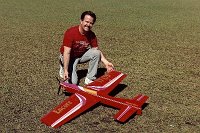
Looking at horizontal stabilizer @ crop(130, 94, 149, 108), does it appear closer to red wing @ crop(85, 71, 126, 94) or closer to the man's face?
red wing @ crop(85, 71, 126, 94)

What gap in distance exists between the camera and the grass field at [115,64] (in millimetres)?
8359

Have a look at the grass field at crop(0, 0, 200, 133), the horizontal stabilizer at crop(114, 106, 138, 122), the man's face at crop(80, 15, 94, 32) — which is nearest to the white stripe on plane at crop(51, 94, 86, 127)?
the grass field at crop(0, 0, 200, 133)

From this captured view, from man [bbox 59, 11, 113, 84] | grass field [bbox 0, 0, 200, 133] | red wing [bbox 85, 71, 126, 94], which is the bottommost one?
grass field [bbox 0, 0, 200, 133]

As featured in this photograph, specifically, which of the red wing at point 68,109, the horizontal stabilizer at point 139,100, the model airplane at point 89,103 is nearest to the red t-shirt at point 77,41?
the model airplane at point 89,103

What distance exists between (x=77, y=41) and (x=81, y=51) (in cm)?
46

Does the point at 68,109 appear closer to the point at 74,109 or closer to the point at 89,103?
the point at 74,109

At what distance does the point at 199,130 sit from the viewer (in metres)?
8.05

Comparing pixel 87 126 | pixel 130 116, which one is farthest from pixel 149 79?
pixel 87 126

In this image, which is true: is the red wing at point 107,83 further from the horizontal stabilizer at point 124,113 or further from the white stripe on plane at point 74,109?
the horizontal stabilizer at point 124,113

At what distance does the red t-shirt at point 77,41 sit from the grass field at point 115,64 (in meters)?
1.21

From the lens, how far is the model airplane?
8102mm

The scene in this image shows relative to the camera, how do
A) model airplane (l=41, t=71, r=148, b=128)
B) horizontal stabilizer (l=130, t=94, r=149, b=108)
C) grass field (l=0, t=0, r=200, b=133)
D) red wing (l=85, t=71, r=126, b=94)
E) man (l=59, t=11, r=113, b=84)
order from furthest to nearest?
man (l=59, t=11, r=113, b=84) → red wing (l=85, t=71, r=126, b=94) → horizontal stabilizer (l=130, t=94, r=149, b=108) → grass field (l=0, t=0, r=200, b=133) → model airplane (l=41, t=71, r=148, b=128)

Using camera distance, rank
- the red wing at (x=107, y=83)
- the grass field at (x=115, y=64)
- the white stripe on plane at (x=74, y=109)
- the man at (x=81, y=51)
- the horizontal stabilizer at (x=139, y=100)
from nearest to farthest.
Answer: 1. the white stripe on plane at (x=74, y=109)
2. the grass field at (x=115, y=64)
3. the horizontal stabilizer at (x=139, y=100)
4. the red wing at (x=107, y=83)
5. the man at (x=81, y=51)

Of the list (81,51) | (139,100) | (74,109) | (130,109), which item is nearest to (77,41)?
(81,51)
